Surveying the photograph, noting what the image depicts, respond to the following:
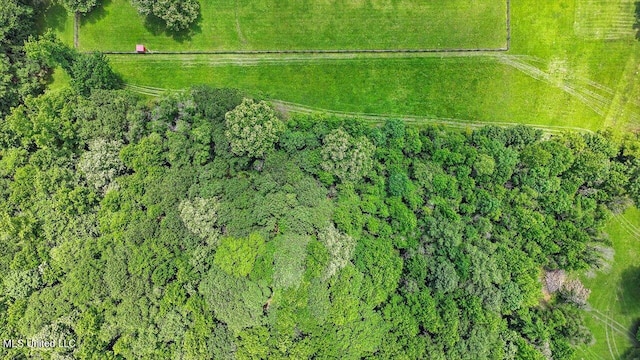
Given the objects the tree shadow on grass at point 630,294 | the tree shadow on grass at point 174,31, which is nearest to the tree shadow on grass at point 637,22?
the tree shadow on grass at point 630,294

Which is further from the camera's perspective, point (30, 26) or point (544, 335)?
point (30, 26)

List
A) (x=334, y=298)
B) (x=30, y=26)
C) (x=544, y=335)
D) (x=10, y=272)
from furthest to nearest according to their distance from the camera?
(x=30, y=26) < (x=544, y=335) < (x=10, y=272) < (x=334, y=298)

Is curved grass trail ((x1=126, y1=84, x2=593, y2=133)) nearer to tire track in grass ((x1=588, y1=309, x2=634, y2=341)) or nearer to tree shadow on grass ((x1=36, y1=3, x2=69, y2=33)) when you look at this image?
tree shadow on grass ((x1=36, y1=3, x2=69, y2=33))

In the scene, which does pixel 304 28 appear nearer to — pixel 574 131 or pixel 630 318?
pixel 574 131

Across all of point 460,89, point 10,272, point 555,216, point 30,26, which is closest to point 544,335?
point 555,216

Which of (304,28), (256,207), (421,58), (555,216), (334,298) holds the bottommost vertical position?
(334,298)

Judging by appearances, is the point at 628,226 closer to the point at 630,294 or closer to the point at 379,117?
the point at 630,294

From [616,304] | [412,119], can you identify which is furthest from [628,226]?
[412,119]
